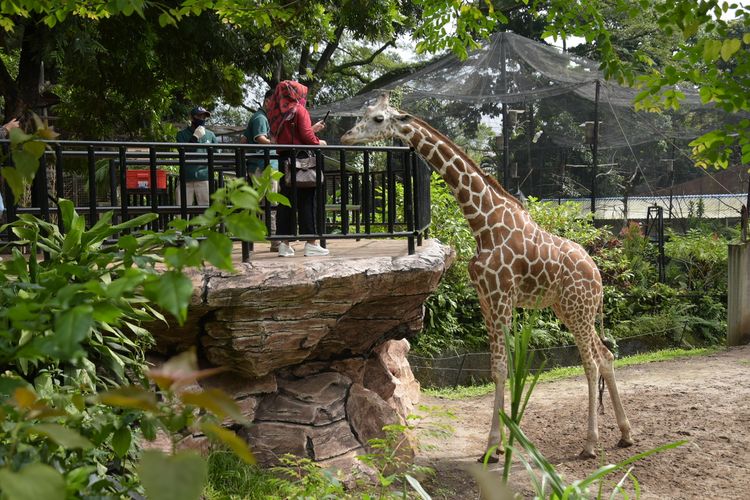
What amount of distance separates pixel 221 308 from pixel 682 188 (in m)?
13.5

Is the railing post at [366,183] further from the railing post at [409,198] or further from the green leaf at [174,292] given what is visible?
the green leaf at [174,292]

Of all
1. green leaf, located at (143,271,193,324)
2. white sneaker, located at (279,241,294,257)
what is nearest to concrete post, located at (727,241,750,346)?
white sneaker, located at (279,241,294,257)

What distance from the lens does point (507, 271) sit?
6.09m

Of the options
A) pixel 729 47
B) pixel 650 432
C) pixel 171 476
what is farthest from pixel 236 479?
pixel 171 476

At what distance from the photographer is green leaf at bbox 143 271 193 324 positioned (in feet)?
4.34

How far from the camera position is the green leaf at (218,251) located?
1.38m

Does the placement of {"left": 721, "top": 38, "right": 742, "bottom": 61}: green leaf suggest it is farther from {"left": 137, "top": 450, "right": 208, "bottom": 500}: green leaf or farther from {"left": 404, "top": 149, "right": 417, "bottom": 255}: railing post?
{"left": 137, "top": 450, "right": 208, "bottom": 500}: green leaf

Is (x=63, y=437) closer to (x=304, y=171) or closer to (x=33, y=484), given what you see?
(x=33, y=484)

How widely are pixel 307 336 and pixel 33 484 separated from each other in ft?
14.3

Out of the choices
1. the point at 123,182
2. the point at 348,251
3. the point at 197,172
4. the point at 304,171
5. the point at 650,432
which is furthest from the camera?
the point at 197,172

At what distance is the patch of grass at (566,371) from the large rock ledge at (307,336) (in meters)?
2.50

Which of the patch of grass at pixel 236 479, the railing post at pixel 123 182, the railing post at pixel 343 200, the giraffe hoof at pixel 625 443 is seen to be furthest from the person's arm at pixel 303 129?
the giraffe hoof at pixel 625 443

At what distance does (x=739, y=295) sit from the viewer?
34.9ft

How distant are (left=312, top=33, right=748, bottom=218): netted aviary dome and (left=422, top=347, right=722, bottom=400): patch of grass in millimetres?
4193
